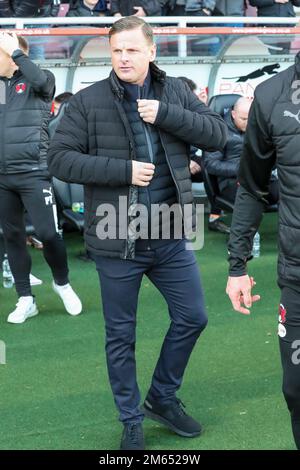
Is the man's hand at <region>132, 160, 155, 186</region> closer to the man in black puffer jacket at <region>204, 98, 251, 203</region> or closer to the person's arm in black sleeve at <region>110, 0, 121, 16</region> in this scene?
the man in black puffer jacket at <region>204, 98, 251, 203</region>

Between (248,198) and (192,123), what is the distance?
0.68 metres

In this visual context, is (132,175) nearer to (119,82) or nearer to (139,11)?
(119,82)

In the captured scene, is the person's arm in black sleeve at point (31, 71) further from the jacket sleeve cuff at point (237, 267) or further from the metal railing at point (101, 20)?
the metal railing at point (101, 20)

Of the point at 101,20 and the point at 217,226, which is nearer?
the point at 101,20

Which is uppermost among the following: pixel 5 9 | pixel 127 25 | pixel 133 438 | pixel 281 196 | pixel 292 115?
pixel 127 25

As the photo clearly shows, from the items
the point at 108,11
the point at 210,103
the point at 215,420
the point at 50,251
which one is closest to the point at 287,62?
the point at 210,103

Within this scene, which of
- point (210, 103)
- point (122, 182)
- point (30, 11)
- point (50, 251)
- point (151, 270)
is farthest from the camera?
point (30, 11)

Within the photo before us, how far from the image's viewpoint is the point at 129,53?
13.7 ft

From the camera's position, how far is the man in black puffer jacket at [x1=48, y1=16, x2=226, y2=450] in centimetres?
419

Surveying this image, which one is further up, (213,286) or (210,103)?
(210,103)

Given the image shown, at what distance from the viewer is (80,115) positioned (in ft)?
14.0

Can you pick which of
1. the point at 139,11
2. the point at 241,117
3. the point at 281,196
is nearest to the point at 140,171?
the point at 281,196

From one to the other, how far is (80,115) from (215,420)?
5.67 ft
